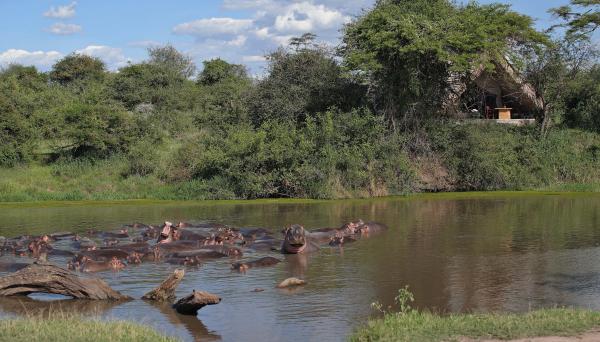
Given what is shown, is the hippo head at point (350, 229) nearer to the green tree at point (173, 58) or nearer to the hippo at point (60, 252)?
the hippo at point (60, 252)

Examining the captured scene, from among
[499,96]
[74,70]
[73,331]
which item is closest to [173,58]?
[74,70]

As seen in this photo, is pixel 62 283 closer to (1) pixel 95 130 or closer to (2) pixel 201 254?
(2) pixel 201 254

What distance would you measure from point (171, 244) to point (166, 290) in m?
4.51

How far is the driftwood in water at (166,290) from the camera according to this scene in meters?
10.8

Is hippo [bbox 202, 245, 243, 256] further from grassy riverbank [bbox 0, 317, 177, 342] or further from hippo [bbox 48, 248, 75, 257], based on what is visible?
grassy riverbank [bbox 0, 317, 177, 342]

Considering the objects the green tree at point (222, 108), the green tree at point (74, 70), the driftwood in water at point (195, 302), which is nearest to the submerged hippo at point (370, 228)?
the driftwood in water at point (195, 302)

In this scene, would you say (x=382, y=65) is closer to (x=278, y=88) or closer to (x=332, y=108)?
(x=332, y=108)

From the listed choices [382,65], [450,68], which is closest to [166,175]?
[382,65]

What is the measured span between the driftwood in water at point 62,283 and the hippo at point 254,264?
2.63m

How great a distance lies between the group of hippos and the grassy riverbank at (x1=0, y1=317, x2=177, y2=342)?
510cm

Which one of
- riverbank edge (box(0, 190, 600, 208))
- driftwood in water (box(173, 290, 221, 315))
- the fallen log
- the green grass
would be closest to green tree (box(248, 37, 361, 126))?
riverbank edge (box(0, 190, 600, 208))

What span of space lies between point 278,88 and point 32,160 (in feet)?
34.5

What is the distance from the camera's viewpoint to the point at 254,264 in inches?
546

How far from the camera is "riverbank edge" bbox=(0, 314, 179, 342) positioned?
7637 mm
